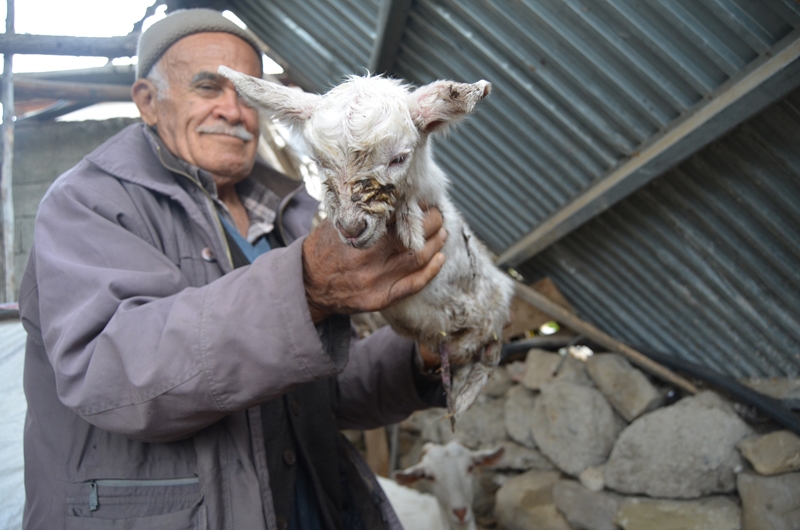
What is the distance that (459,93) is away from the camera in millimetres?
1391

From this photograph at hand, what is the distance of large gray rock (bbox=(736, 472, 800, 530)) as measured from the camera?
263 centimetres

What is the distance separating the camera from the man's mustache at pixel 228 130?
2115 mm

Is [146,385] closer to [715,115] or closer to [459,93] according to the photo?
[459,93]

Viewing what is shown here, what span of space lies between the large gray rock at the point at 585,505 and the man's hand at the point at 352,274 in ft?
8.56

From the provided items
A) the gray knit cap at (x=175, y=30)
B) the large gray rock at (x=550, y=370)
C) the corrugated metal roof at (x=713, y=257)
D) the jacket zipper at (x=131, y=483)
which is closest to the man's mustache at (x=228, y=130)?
the gray knit cap at (x=175, y=30)

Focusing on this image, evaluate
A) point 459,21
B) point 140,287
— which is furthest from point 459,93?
point 459,21

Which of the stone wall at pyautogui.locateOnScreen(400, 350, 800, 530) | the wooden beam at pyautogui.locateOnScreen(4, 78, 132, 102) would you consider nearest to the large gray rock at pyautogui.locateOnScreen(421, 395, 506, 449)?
the stone wall at pyautogui.locateOnScreen(400, 350, 800, 530)

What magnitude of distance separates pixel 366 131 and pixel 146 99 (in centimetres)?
136

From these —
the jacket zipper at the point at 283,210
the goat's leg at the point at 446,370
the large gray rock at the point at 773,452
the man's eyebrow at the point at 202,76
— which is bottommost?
the large gray rock at the point at 773,452

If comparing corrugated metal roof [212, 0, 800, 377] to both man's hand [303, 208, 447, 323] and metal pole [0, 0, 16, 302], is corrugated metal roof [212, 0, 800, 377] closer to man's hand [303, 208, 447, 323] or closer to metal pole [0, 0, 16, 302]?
man's hand [303, 208, 447, 323]

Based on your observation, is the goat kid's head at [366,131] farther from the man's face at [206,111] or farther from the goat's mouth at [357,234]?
the man's face at [206,111]

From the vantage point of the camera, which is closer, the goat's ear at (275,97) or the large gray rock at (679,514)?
the goat's ear at (275,97)

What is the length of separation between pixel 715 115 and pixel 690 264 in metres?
0.92

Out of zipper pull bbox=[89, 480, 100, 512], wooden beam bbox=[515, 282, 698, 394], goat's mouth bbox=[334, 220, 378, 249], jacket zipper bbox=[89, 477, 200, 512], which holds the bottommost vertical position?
wooden beam bbox=[515, 282, 698, 394]
